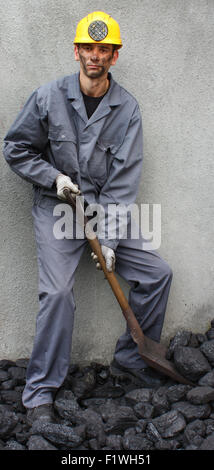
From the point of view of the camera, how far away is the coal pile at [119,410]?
8.32ft

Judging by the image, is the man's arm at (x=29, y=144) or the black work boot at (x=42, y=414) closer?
the black work boot at (x=42, y=414)

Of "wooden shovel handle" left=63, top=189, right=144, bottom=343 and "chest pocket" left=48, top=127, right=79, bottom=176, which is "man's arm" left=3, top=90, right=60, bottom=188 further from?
"wooden shovel handle" left=63, top=189, right=144, bottom=343

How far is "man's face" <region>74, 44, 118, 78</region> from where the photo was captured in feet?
8.91

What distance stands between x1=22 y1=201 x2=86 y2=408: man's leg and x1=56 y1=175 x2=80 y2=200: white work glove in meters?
0.22

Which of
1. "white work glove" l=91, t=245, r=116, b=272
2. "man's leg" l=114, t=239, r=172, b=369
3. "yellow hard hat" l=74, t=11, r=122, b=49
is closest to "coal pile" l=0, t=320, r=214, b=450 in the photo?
"man's leg" l=114, t=239, r=172, b=369

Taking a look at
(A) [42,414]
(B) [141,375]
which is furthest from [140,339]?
(A) [42,414]

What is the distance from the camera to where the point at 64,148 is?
277cm

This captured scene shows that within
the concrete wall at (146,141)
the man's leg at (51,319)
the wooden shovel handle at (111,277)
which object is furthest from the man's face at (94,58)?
the man's leg at (51,319)

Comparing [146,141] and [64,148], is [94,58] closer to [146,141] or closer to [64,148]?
[64,148]

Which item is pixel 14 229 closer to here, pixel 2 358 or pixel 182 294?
pixel 2 358

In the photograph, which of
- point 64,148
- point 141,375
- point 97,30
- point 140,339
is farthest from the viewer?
point 141,375

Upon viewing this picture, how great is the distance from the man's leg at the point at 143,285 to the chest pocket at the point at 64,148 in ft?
1.65

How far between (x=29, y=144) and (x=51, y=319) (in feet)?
2.95

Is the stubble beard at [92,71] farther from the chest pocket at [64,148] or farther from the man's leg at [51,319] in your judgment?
the man's leg at [51,319]
